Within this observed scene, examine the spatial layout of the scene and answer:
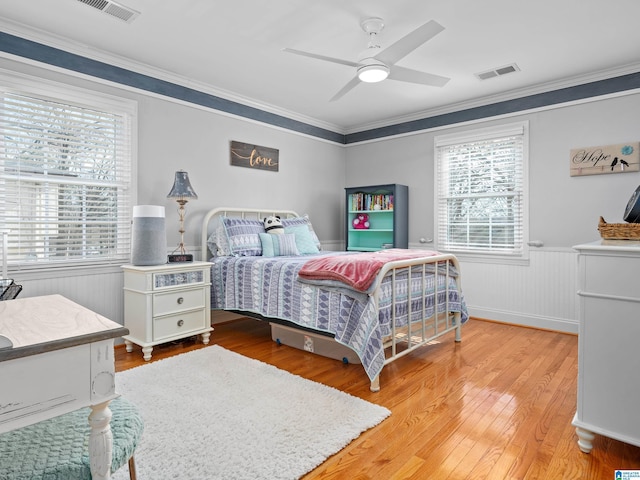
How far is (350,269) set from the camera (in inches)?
103

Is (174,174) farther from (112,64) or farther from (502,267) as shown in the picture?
(502,267)

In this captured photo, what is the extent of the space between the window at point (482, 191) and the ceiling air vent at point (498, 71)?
693mm

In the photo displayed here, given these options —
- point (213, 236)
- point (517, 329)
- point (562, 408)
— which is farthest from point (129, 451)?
point (517, 329)

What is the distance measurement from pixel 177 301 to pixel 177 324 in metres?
0.20

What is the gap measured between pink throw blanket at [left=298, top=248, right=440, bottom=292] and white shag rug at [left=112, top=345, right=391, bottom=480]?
710 mm

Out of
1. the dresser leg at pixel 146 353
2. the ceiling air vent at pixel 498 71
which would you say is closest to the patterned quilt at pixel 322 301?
the dresser leg at pixel 146 353

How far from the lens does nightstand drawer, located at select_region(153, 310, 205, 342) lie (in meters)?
3.13

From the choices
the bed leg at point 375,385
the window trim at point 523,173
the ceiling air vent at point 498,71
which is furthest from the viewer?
the window trim at point 523,173

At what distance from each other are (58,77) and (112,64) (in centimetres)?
47

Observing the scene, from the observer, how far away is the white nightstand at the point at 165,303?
3.08m

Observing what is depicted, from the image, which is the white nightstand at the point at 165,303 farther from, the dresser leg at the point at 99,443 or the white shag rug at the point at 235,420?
the dresser leg at the point at 99,443

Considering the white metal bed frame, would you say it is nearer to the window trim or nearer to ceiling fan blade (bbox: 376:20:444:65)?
the window trim

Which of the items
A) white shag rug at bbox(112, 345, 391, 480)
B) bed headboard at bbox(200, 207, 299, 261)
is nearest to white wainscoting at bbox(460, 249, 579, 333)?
bed headboard at bbox(200, 207, 299, 261)

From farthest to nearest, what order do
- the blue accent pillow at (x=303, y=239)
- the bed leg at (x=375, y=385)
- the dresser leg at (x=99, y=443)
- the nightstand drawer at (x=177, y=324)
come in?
the blue accent pillow at (x=303, y=239)
the nightstand drawer at (x=177, y=324)
the bed leg at (x=375, y=385)
the dresser leg at (x=99, y=443)
